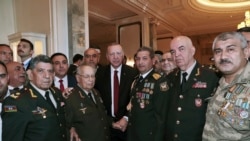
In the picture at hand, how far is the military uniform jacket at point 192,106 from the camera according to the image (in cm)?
199

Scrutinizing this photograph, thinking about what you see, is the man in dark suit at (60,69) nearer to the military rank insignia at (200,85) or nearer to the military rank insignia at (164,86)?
the military rank insignia at (164,86)

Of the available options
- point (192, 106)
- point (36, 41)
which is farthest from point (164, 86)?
point (36, 41)

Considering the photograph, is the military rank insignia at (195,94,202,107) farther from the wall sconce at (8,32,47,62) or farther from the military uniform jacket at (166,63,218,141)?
the wall sconce at (8,32,47,62)

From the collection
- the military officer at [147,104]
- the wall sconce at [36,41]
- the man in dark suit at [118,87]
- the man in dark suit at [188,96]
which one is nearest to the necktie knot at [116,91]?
the man in dark suit at [118,87]

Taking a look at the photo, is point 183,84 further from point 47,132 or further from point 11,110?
point 11,110

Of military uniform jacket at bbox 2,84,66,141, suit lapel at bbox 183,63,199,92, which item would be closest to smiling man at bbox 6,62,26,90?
military uniform jacket at bbox 2,84,66,141

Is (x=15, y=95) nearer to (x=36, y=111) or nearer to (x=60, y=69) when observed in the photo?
(x=36, y=111)

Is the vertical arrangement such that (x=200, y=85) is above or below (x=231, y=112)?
above

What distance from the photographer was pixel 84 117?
2262 mm

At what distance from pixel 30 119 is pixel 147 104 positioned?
111 centimetres

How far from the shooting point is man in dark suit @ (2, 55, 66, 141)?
1684 mm

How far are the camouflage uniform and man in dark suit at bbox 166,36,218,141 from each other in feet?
0.83

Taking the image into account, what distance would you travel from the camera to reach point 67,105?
227 centimetres

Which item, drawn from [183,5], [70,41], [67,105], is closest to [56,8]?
[70,41]
